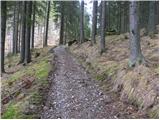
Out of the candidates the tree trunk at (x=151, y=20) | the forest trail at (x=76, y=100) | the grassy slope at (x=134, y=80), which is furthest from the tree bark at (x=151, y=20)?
the forest trail at (x=76, y=100)

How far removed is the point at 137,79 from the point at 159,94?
1.97 m

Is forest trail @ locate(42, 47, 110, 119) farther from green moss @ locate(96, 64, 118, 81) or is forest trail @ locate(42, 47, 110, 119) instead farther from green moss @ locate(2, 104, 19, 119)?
green moss @ locate(2, 104, 19, 119)

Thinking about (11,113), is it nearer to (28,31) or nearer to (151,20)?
(28,31)

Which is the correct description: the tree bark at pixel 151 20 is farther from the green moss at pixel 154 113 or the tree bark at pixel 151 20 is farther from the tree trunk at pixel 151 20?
the green moss at pixel 154 113

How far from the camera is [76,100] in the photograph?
12.4 m

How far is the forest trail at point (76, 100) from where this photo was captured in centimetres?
1086

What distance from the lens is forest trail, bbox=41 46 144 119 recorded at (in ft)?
35.6

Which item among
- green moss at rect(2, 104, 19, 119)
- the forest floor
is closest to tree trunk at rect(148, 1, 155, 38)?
the forest floor

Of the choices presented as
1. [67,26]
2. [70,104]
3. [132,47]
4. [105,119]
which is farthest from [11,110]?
[67,26]

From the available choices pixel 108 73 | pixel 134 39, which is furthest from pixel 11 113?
pixel 134 39

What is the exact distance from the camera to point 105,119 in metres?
10.2

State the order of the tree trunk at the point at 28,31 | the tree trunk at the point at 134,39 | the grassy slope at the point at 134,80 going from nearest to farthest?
1. the grassy slope at the point at 134,80
2. the tree trunk at the point at 134,39
3. the tree trunk at the point at 28,31

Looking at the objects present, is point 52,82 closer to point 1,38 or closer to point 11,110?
point 11,110

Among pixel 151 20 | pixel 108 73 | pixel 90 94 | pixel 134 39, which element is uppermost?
pixel 151 20
